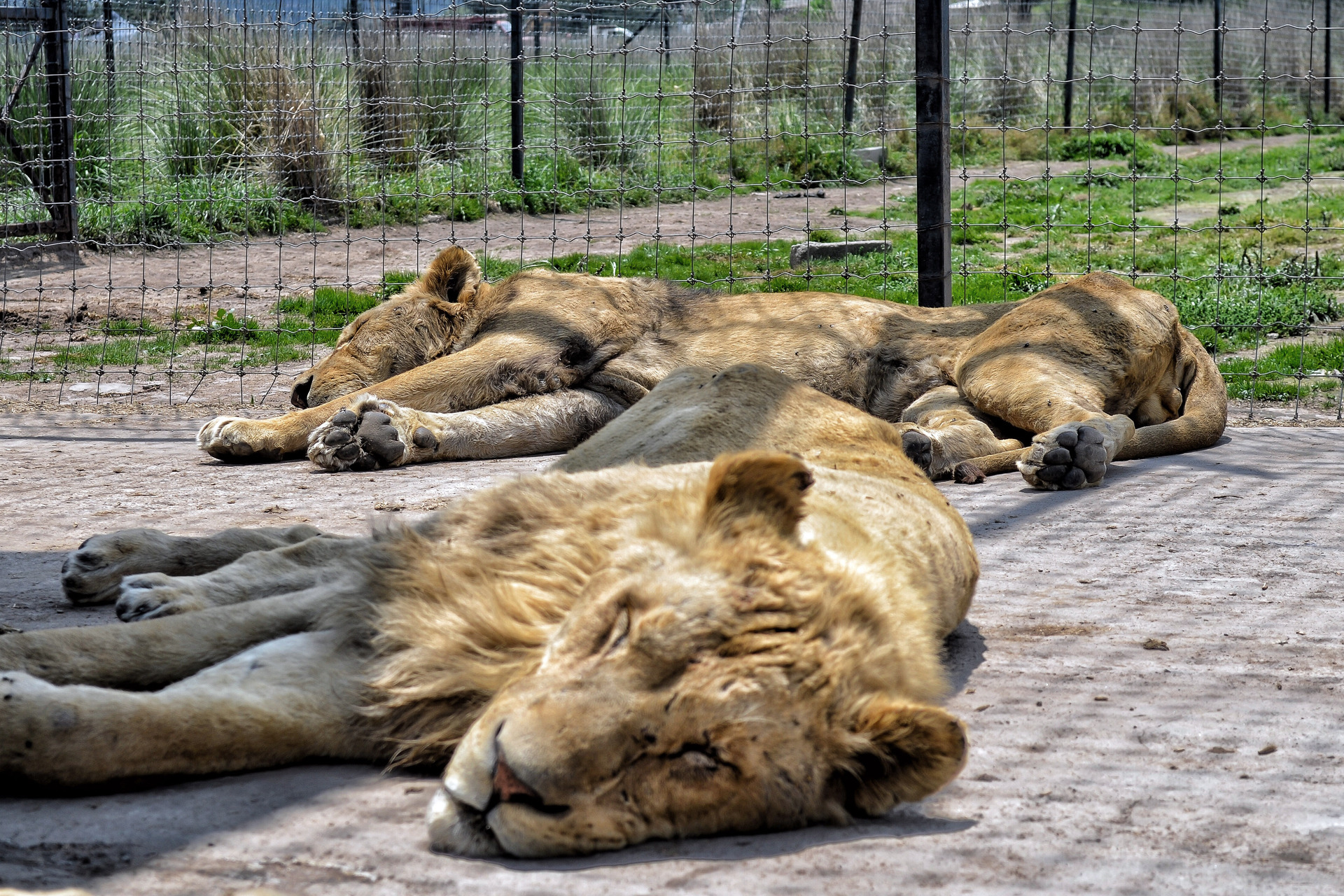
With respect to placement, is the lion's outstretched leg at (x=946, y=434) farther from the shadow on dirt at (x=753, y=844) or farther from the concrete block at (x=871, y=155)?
the concrete block at (x=871, y=155)

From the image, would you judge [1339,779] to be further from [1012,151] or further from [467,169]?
[1012,151]

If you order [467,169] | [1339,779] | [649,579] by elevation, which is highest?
[467,169]

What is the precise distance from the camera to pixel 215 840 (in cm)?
218

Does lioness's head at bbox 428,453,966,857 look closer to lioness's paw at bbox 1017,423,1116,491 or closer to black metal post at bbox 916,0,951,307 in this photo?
lioness's paw at bbox 1017,423,1116,491

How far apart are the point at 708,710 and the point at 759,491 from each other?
1.60ft

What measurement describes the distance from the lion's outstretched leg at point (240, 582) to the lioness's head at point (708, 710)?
1.01 metres

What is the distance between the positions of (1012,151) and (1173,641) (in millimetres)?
16929

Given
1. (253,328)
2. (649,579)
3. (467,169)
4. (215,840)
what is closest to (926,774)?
(649,579)

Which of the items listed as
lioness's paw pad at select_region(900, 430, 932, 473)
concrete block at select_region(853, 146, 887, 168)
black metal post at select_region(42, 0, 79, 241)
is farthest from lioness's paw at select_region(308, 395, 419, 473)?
concrete block at select_region(853, 146, 887, 168)

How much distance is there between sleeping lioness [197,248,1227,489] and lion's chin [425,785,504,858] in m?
3.92

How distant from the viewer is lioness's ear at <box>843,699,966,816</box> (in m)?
2.20

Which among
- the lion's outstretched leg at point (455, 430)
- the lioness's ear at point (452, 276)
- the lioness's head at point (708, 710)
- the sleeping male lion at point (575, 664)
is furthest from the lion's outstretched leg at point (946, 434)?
the lioness's head at point (708, 710)

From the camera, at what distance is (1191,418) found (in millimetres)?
6395

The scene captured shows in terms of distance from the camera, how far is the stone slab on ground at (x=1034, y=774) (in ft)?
6.85
